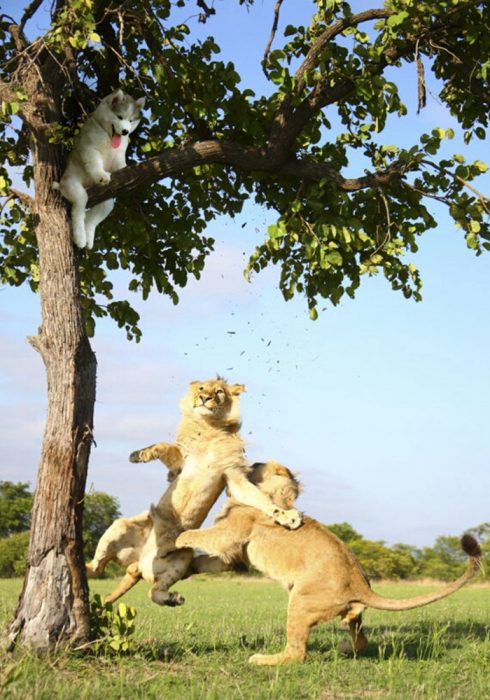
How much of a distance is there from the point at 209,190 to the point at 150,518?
470 centimetres

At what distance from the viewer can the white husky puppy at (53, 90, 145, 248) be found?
9398 millimetres

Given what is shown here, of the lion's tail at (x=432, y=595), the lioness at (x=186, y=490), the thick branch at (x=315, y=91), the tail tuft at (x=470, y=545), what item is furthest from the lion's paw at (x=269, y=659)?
the thick branch at (x=315, y=91)

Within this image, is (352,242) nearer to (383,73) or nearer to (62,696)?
(383,73)

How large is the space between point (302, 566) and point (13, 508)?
3065 centimetres

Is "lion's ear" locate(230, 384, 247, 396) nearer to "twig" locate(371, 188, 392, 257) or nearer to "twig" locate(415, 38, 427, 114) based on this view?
"twig" locate(371, 188, 392, 257)

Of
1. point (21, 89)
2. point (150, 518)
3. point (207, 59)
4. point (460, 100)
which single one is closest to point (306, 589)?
point (150, 518)

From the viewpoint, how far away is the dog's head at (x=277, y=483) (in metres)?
9.16

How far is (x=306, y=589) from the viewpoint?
26.8ft

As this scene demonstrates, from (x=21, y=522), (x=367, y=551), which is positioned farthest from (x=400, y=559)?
(x=21, y=522)

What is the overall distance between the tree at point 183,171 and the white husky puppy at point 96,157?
146 mm

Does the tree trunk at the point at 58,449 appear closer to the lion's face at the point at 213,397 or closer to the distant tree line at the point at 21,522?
the lion's face at the point at 213,397

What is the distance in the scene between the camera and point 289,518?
865cm

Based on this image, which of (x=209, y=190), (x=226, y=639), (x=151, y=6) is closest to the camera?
(x=226, y=639)

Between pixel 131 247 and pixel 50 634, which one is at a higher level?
pixel 131 247
